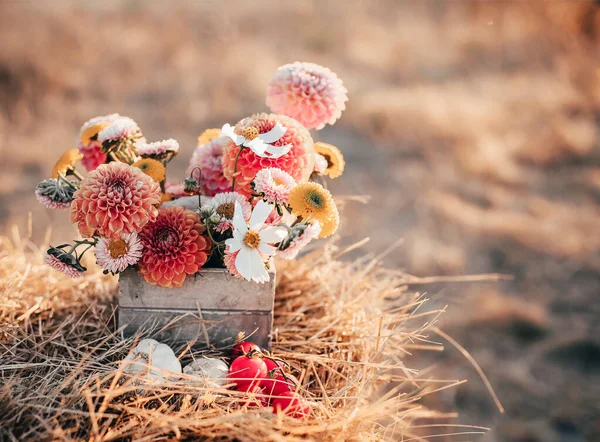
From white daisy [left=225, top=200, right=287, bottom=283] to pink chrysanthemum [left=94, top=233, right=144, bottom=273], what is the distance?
0.17 m

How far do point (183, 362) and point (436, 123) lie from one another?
10.5 ft

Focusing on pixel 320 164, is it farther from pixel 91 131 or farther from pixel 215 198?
pixel 91 131

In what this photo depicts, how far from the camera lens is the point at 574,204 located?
3.26 m

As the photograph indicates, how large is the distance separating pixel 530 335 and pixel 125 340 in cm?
180

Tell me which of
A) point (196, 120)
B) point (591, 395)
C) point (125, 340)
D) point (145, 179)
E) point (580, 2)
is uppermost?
point (580, 2)

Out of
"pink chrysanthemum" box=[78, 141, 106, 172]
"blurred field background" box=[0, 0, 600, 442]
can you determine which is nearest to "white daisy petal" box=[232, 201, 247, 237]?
"pink chrysanthemum" box=[78, 141, 106, 172]

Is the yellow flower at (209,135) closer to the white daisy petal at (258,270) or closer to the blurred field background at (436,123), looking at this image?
the white daisy petal at (258,270)

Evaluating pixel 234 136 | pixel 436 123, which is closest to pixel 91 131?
pixel 234 136

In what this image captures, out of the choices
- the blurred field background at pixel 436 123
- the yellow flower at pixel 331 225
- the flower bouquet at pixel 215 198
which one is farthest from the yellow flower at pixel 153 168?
the blurred field background at pixel 436 123

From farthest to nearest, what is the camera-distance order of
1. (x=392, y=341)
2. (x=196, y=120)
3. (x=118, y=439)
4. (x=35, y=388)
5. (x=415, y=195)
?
(x=196, y=120) < (x=415, y=195) < (x=392, y=341) < (x=35, y=388) < (x=118, y=439)

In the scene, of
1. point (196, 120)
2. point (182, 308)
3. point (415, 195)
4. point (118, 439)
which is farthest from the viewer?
point (196, 120)

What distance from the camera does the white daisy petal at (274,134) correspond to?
97 centimetres

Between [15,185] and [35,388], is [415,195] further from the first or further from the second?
[35,388]

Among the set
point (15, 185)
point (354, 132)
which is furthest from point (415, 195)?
point (15, 185)
